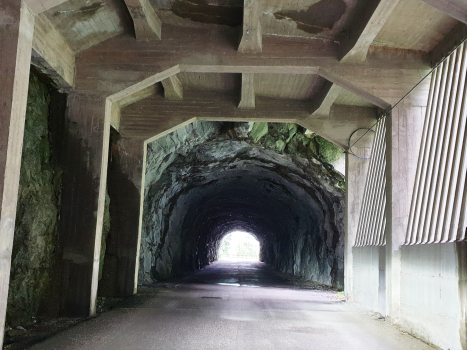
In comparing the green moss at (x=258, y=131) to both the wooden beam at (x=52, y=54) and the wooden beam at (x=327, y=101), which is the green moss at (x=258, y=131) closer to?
the wooden beam at (x=327, y=101)

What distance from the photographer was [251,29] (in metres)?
8.49

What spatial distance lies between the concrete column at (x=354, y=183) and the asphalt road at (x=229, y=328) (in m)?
1.70

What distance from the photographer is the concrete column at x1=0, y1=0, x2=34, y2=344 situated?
17.1ft

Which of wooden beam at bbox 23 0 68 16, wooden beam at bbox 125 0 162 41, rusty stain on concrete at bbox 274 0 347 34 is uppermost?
rusty stain on concrete at bbox 274 0 347 34

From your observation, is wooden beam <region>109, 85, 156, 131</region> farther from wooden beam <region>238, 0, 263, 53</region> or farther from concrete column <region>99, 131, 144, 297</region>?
wooden beam <region>238, 0, 263, 53</region>

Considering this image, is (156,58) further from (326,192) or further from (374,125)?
(326,192)

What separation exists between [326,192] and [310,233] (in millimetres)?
5144

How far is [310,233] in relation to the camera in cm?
2125

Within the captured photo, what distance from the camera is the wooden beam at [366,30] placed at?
24.5 feet

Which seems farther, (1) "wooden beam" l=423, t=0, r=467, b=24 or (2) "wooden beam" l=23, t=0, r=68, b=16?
(1) "wooden beam" l=423, t=0, r=467, b=24

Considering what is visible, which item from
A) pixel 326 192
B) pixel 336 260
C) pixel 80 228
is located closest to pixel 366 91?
pixel 80 228

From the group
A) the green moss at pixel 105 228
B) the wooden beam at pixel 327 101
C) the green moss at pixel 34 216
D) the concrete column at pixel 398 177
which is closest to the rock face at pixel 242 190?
the green moss at pixel 105 228

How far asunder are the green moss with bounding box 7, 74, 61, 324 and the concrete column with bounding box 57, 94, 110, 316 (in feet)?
0.68

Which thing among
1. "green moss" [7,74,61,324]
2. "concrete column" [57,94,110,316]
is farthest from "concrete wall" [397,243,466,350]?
"green moss" [7,74,61,324]
